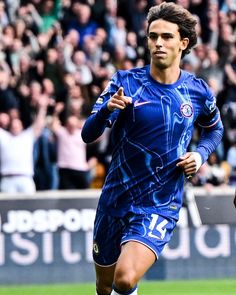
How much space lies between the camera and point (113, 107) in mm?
7262

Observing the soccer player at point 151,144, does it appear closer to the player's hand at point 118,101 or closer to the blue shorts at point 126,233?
the blue shorts at point 126,233

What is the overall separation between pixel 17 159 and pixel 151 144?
23.8ft

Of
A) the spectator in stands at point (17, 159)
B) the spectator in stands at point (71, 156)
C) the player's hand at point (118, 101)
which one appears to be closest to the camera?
the player's hand at point (118, 101)

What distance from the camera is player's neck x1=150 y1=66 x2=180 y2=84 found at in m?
7.75

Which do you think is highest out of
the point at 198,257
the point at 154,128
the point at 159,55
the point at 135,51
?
the point at 159,55

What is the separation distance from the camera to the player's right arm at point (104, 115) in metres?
7.26

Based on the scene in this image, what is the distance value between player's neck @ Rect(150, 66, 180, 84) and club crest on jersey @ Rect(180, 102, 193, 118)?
194 mm

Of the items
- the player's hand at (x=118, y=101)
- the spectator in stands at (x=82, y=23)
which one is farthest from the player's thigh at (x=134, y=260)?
the spectator in stands at (x=82, y=23)

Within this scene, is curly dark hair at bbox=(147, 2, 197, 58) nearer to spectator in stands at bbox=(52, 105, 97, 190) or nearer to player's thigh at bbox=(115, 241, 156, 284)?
player's thigh at bbox=(115, 241, 156, 284)

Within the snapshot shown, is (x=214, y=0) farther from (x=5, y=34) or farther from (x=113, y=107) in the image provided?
(x=113, y=107)

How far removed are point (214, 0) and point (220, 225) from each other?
6.40m

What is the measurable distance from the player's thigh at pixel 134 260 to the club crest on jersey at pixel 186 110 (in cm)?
97

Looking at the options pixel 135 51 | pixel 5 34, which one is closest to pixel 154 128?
pixel 5 34

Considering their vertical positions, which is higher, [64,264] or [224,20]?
[224,20]
